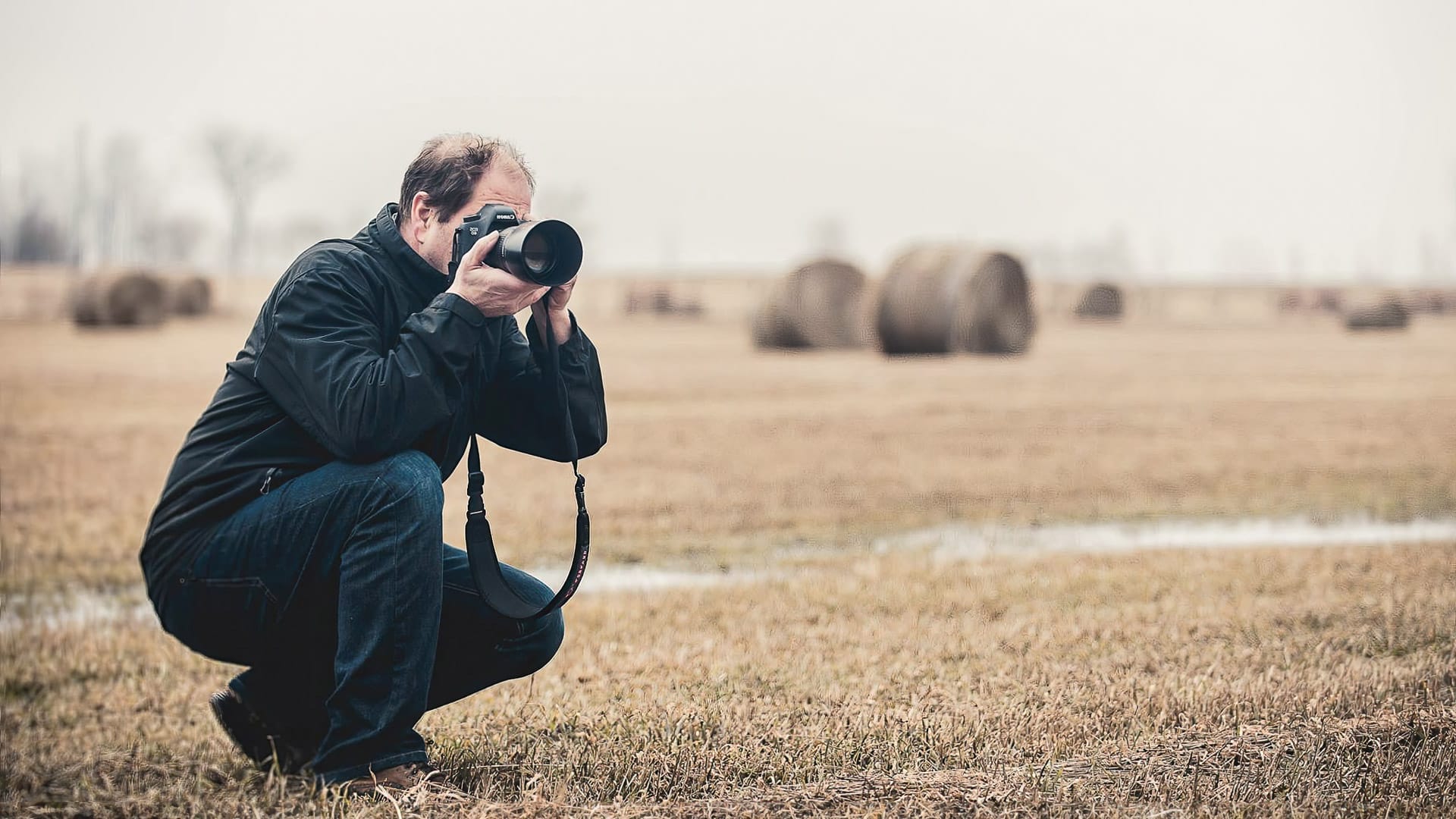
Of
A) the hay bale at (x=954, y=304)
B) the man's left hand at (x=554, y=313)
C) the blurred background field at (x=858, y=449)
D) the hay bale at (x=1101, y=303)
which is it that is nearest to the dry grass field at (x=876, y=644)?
the blurred background field at (x=858, y=449)

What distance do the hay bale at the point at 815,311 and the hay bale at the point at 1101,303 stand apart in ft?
51.6

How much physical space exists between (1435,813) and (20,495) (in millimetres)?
8555

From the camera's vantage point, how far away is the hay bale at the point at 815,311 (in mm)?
24828

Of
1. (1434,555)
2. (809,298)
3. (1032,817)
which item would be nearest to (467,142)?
(1032,817)

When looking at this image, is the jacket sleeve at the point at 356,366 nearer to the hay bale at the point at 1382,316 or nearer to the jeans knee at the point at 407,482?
the jeans knee at the point at 407,482

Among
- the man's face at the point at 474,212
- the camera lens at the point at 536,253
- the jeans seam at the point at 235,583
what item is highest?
the man's face at the point at 474,212

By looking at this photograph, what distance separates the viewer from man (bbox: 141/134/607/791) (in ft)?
10.4

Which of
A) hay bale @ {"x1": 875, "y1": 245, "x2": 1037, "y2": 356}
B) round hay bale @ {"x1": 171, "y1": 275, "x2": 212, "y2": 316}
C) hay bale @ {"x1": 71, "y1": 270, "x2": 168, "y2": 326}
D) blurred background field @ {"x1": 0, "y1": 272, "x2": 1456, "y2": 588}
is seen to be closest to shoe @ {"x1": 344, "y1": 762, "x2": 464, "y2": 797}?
blurred background field @ {"x1": 0, "y1": 272, "x2": 1456, "y2": 588}

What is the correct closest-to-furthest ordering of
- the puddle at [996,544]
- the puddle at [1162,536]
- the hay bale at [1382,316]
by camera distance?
1. the puddle at [996,544]
2. the puddle at [1162,536]
3. the hay bale at [1382,316]

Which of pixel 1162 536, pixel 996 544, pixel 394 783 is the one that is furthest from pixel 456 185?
pixel 1162 536

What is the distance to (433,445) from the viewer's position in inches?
138

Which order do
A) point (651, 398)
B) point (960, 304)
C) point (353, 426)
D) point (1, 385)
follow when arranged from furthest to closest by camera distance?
1. point (960, 304)
2. point (1, 385)
3. point (651, 398)
4. point (353, 426)

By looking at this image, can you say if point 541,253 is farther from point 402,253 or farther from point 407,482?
point 407,482

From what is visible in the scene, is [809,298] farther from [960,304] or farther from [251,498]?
[251,498]
